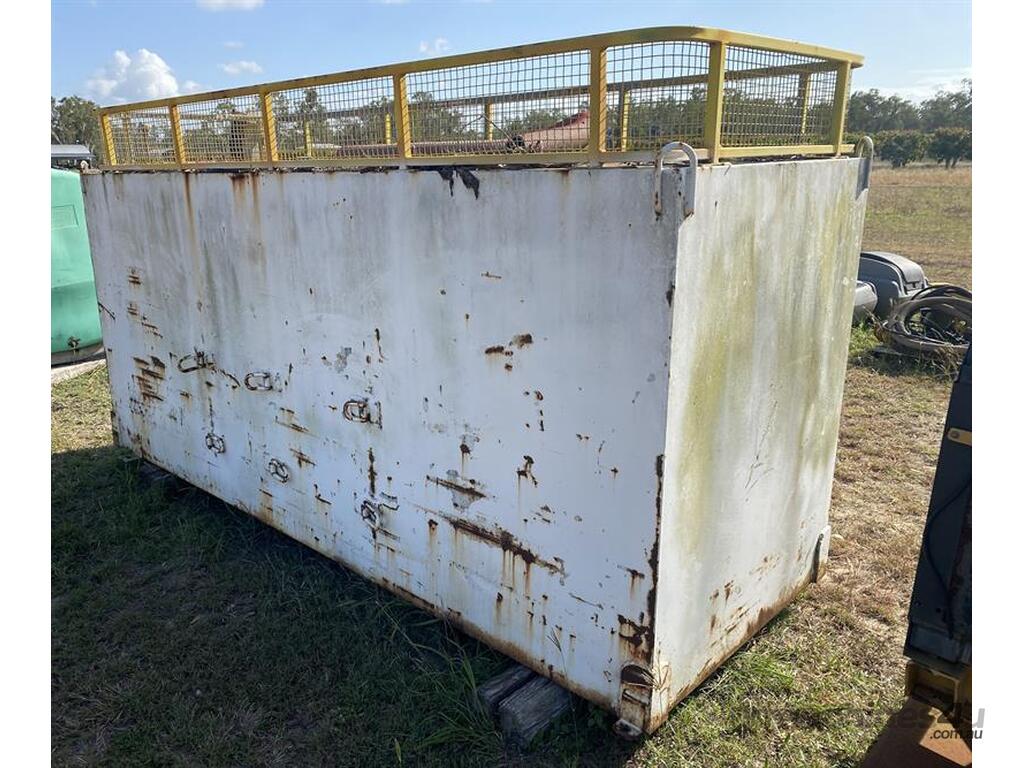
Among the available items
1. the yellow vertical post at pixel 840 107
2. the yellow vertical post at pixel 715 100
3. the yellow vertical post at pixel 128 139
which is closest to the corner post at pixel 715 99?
the yellow vertical post at pixel 715 100

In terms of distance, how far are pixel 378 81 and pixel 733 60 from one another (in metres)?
1.28

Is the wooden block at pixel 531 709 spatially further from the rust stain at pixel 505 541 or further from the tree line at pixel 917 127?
the tree line at pixel 917 127

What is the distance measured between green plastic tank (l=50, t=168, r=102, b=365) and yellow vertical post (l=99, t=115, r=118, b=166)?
3.26 m

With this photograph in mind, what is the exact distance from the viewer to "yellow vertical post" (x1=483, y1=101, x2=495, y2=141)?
2600 mm

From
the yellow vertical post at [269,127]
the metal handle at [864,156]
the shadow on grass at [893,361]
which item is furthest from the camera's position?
the shadow on grass at [893,361]

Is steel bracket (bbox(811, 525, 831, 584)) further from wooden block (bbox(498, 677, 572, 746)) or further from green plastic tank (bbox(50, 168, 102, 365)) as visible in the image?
green plastic tank (bbox(50, 168, 102, 365))

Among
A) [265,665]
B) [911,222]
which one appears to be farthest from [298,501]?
[911,222]

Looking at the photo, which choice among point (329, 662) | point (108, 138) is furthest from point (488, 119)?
point (108, 138)

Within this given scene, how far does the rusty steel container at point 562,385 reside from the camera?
7.62 ft

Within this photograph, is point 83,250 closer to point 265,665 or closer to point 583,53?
point 265,665

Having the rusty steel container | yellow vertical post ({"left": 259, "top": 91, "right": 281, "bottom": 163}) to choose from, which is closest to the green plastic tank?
the rusty steel container

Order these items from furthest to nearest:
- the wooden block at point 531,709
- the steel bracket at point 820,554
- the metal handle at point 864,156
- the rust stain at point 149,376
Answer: the rust stain at point 149,376 → the steel bracket at point 820,554 → the metal handle at point 864,156 → the wooden block at point 531,709

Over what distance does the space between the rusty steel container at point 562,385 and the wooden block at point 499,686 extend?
0.10 meters

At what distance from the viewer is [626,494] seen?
7.95 ft
